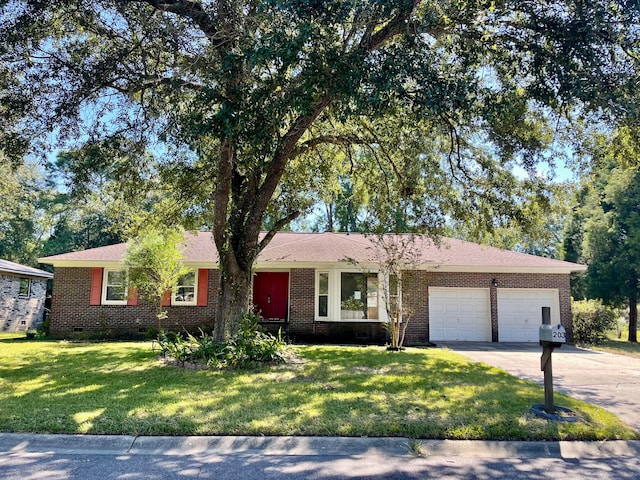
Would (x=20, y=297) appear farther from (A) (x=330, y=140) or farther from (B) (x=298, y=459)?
(B) (x=298, y=459)

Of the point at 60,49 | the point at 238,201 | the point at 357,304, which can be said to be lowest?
the point at 357,304

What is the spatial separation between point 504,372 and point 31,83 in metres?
10.7

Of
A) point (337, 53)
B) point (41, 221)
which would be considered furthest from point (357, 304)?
point (41, 221)

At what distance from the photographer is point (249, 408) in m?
5.97

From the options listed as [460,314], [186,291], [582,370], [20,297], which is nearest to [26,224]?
[20,297]

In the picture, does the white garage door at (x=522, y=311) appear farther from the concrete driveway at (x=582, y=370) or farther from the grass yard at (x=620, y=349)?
the grass yard at (x=620, y=349)

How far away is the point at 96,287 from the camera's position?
16.5 metres

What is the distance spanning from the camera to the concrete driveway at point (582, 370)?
696 cm

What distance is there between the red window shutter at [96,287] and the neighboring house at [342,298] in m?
0.04

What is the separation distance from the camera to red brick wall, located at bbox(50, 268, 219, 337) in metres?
16.4

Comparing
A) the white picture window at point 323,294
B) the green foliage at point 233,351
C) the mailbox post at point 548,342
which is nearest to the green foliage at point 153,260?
the white picture window at point 323,294

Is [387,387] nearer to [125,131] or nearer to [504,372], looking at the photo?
[504,372]

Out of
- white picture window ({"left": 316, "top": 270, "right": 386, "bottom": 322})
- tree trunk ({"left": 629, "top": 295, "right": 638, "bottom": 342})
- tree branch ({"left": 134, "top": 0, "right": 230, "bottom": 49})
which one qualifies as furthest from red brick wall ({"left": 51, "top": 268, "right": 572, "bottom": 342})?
tree branch ({"left": 134, "top": 0, "right": 230, "bottom": 49})

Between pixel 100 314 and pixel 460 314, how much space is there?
12816mm
